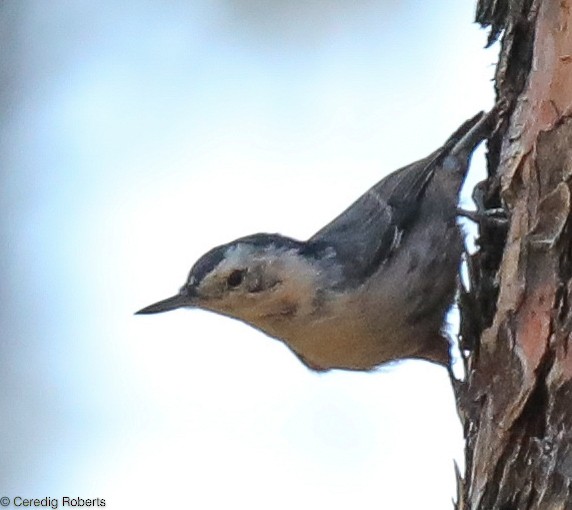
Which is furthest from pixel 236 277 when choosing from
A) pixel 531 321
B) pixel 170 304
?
pixel 531 321

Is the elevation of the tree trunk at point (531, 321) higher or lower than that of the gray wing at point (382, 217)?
lower

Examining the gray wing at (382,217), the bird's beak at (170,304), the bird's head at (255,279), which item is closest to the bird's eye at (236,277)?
the bird's head at (255,279)

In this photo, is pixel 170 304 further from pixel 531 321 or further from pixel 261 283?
pixel 531 321

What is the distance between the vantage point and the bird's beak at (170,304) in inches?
Answer: 114

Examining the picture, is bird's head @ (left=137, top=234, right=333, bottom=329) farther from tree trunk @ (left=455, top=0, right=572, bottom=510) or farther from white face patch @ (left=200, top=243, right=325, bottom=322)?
tree trunk @ (left=455, top=0, right=572, bottom=510)

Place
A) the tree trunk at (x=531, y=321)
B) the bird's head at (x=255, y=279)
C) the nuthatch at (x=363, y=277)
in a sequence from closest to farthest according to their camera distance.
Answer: the tree trunk at (x=531, y=321) < the nuthatch at (x=363, y=277) < the bird's head at (x=255, y=279)

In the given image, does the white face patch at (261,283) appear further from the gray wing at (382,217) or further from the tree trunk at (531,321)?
the tree trunk at (531,321)

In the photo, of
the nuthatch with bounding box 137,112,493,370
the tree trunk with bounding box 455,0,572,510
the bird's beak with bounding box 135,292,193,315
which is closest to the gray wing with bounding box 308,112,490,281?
the nuthatch with bounding box 137,112,493,370

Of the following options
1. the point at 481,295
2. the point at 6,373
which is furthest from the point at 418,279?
the point at 6,373

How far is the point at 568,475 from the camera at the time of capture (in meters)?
1.97

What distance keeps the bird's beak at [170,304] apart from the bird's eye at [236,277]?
112 mm

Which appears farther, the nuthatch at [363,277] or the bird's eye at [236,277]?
the bird's eye at [236,277]

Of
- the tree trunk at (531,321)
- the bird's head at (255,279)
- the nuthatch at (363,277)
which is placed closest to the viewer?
the tree trunk at (531,321)

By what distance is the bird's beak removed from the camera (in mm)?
2896
